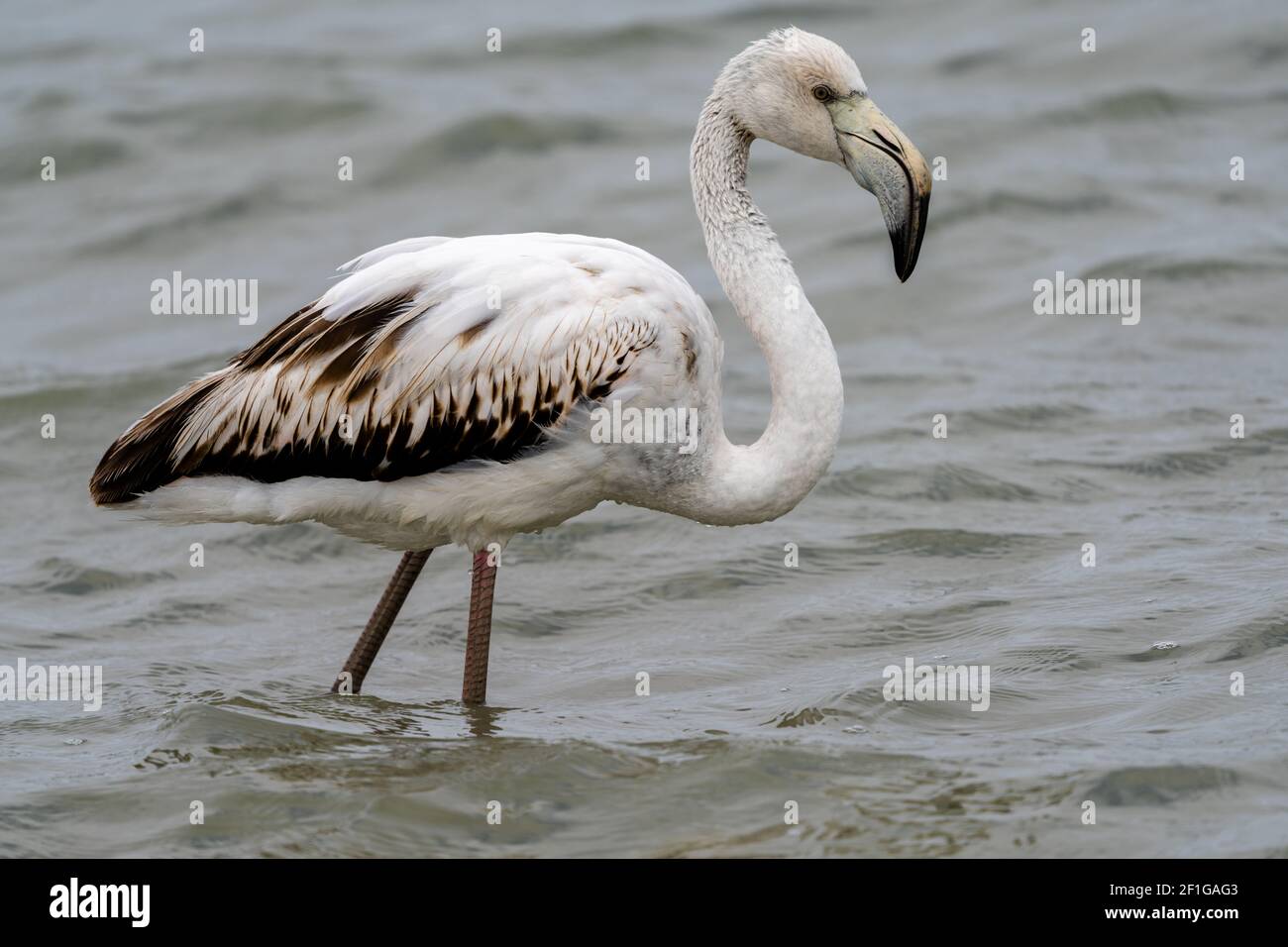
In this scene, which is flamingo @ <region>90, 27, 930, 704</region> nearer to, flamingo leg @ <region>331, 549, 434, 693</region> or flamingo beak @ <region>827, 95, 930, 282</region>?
flamingo beak @ <region>827, 95, 930, 282</region>

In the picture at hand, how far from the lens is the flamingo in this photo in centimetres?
737

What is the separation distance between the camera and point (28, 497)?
40.1 feet

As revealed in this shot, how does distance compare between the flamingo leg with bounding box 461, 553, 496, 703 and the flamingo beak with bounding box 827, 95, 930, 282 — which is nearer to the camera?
the flamingo beak with bounding box 827, 95, 930, 282

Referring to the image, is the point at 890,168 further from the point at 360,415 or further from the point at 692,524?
the point at 692,524

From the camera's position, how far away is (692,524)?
36.4 ft

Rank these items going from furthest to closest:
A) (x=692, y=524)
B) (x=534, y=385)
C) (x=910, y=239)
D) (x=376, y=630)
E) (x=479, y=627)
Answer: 1. (x=692, y=524)
2. (x=376, y=630)
3. (x=479, y=627)
4. (x=910, y=239)
5. (x=534, y=385)

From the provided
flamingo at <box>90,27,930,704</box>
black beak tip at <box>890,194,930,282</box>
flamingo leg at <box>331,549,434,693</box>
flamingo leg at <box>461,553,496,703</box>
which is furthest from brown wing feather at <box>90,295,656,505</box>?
black beak tip at <box>890,194,930,282</box>

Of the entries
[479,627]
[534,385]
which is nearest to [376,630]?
[479,627]

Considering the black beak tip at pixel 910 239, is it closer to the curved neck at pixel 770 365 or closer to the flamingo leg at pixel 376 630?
the curved neck at pixel 770 365

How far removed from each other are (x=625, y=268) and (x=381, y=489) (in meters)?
1.44

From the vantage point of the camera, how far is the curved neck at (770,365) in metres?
7.39

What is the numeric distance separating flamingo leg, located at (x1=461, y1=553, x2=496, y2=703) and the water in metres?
0.18

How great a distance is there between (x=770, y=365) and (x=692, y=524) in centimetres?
370
